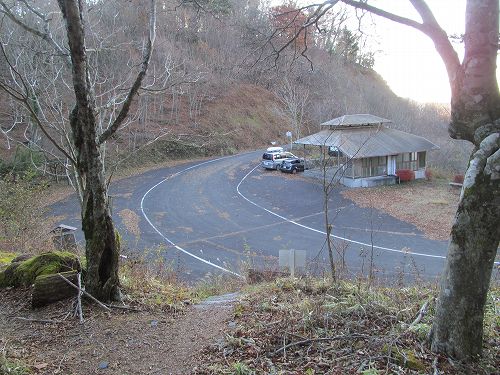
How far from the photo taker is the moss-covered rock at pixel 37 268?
6.41 meters

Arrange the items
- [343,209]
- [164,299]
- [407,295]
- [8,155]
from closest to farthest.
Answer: [407,295] → [164,299] → [343,209] → [8,155]

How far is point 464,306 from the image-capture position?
369 centimetres

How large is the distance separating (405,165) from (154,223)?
23.4 metres

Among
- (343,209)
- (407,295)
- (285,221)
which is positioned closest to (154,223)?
(285,221)

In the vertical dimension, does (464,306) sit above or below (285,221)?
above

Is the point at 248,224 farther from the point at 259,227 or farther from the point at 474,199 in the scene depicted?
the point at 474,199

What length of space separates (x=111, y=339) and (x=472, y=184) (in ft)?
13.6

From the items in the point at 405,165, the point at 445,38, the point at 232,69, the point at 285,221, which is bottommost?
the point at 285,221

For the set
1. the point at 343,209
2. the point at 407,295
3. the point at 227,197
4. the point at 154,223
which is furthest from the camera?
the point at 227,197

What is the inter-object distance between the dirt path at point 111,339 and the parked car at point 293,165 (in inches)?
1315

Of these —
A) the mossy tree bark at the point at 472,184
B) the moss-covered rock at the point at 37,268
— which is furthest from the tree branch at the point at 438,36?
the moss-covered rock at the point at 37,268

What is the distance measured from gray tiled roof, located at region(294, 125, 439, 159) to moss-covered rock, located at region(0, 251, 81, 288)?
1140 inches

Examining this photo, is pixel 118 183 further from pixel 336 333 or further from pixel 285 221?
pixel 336 333

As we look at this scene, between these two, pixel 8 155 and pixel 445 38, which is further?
pixel 8 155
